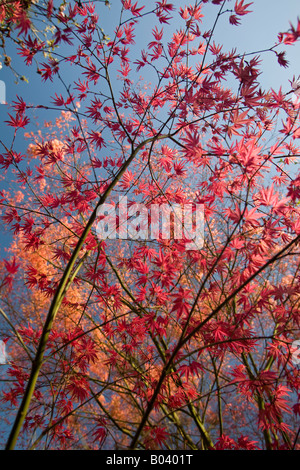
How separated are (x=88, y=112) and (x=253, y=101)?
1.73 metres

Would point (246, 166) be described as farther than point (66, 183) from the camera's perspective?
No

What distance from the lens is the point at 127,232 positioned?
3.02 meters

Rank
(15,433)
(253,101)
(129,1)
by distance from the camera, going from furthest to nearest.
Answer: (129,1) → (253,101) → (15,433)

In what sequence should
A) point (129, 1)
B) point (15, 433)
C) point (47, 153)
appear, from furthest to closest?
point (47, 153) < point (129, 1) < point (15, 433)

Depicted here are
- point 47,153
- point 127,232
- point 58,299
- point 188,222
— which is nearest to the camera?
point 58,299

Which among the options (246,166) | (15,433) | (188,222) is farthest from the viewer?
(188,222)

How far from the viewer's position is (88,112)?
2.89m

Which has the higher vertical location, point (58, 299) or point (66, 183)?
point (66, 183)

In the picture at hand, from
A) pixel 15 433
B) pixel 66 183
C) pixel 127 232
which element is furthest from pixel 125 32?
pixel 15 433
